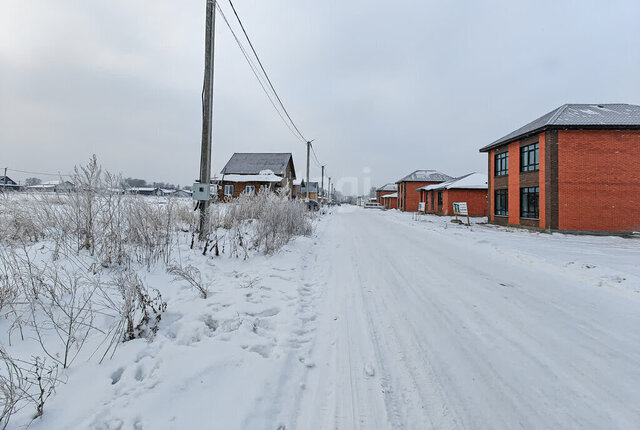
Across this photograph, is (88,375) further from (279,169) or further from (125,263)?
(279,169)

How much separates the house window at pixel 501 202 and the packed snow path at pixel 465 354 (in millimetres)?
15345

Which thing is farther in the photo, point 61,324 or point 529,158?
point 529,158

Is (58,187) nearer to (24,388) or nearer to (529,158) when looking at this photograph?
(24,388)

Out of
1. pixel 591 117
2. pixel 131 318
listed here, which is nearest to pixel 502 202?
pixel 591 117

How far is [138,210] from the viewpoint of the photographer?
5.38 meters

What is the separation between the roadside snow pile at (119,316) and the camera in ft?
6.36

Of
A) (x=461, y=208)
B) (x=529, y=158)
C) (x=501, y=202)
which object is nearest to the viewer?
(x=529, y=158)

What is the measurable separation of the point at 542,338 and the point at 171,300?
188 inches

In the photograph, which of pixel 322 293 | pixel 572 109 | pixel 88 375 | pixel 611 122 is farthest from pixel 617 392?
pixel 572 109

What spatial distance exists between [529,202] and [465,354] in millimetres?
18309

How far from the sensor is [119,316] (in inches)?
121

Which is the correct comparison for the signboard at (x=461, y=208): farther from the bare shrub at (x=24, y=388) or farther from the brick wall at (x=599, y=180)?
the bare shrub at (x=24, y=388)

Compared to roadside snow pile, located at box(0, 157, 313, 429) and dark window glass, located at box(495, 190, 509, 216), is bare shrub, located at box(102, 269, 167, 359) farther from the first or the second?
dark window glass, located at box(495, 190, 509, 216)

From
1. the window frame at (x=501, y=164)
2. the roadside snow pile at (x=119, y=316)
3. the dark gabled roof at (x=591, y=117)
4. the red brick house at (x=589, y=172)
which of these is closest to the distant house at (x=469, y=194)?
the window frame at (x=501, y=164)
